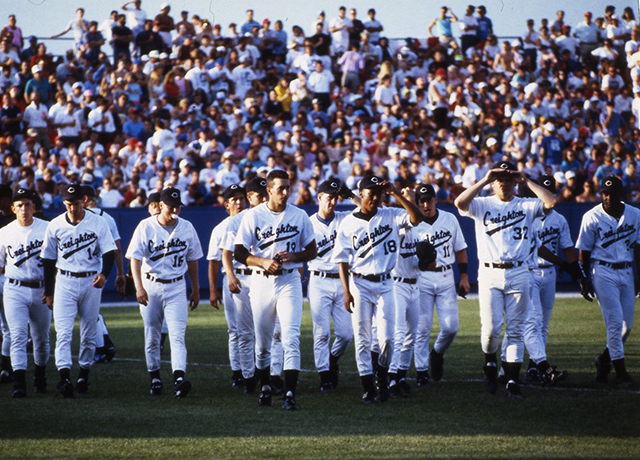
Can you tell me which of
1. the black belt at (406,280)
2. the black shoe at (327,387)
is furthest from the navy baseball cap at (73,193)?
the black belt at (406,280)

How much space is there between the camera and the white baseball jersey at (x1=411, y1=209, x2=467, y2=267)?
10789 millimetres

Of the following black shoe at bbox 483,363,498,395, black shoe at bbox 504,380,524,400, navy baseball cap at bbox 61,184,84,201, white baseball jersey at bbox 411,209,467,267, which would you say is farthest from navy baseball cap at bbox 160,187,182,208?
black shoe at bbox 504,380,524,400

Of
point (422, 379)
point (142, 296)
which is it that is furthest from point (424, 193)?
point (142, 296)

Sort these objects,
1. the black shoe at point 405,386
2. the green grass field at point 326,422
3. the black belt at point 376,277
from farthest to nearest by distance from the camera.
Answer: the black shoe at point 405,386, the black belt at point 376,277, the green grass field at point 326,422

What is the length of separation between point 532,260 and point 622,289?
1.47 meters

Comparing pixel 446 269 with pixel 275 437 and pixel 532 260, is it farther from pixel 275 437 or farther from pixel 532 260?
pixel 275 437

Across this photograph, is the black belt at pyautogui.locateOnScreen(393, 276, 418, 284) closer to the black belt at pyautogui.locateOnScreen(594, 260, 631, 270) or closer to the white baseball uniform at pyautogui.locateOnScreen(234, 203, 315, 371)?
the white baseball uniform at pyautogui.locateOnScreen(234, 203, 315, 371)

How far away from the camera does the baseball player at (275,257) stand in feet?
30.0

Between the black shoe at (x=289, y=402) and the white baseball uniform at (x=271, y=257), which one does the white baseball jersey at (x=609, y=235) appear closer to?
the white baseball uniform at (x=271, y=257)

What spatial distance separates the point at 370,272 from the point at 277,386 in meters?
1.67

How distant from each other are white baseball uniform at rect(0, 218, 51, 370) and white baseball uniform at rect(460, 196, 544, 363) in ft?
15.1

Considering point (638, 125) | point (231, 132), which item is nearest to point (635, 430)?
point (231, 132)

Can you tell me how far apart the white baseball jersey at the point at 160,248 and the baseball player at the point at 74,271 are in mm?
325

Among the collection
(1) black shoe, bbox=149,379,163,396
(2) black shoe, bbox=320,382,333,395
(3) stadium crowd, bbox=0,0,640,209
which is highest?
(3) stadium crowd, bbox=0,0,640,209
